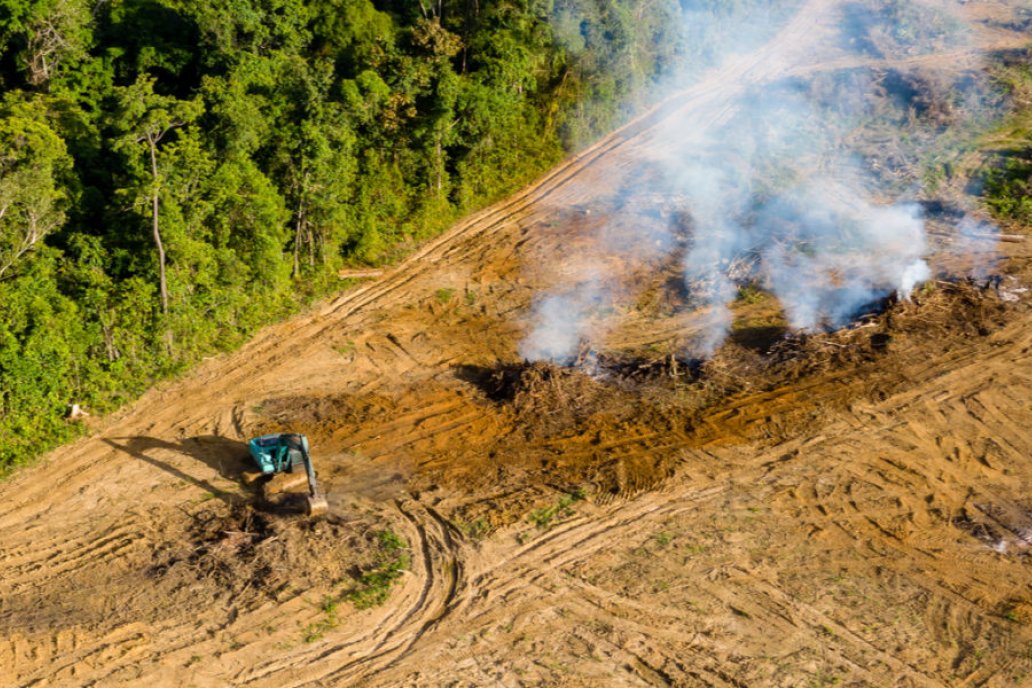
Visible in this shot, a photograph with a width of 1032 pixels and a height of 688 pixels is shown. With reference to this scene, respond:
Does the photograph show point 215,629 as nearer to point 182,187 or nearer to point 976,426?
point 182,187

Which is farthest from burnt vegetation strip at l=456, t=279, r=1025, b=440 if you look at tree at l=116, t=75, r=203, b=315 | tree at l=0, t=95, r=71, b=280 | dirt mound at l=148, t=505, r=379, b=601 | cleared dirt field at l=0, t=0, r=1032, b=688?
tree at l=0, t=95, r=71, b=280

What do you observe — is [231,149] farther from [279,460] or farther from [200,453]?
[279,460]

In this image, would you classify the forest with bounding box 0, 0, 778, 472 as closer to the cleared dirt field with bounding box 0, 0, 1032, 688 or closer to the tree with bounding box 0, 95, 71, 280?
the tree with bounding box 0, 95, 71, 280

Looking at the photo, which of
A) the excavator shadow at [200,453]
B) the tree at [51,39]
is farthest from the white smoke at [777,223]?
the tree at [51,39]

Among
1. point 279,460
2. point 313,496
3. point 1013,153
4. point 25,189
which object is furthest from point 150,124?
point 1013,153

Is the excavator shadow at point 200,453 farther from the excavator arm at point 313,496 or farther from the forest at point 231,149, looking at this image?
the excavator arm at point 313,496
